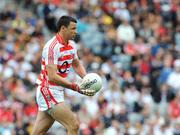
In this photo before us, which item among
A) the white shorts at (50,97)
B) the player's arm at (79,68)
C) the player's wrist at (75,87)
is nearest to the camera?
the player's wrist at (75,87)

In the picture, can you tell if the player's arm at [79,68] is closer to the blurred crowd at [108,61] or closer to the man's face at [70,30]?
the man's face at [70,30]

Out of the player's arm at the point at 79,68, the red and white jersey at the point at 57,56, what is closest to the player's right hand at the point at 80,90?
the red and white jersey at the point at 57,56

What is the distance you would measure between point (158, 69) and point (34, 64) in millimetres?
3463

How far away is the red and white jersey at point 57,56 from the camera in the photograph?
13898mm

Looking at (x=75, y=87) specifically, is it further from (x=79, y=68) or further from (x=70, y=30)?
(x=70, y=30)

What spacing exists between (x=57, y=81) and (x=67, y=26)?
0.90 m

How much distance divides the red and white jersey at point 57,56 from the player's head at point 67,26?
0.13m

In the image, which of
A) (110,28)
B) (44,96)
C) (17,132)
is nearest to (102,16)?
(110,28)

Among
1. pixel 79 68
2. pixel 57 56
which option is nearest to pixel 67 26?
pixel 57 56

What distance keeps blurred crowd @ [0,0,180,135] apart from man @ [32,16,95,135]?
6.24 m

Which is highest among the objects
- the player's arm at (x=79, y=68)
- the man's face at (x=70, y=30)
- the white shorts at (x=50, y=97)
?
the man's face at (x=70, y=30)

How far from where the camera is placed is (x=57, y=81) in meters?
13.8

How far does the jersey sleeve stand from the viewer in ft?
45.5

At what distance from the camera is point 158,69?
24.5 meters
